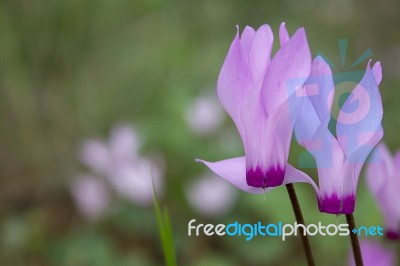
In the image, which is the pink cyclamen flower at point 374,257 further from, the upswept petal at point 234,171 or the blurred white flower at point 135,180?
the blurred white flower at point 135,180

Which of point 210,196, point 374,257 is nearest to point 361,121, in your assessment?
point 374,257

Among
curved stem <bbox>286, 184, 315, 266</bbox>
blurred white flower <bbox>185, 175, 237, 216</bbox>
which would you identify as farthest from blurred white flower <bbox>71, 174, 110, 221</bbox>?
curved stem <bbox>286, 184, 315, 266</bbox>

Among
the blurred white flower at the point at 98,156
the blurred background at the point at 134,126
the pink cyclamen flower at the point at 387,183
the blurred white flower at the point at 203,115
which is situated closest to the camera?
the pink cyclamen flower at the point at 387,183

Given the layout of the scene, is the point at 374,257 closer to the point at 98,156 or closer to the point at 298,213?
the point at 298,213

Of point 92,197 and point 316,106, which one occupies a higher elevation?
point 316,106

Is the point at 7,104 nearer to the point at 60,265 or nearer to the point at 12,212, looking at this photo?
the point at 12,212

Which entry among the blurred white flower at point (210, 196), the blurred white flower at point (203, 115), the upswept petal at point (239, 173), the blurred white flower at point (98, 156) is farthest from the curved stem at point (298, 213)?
the blurred white flower at point (203, 115)
